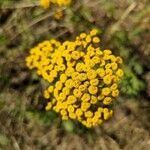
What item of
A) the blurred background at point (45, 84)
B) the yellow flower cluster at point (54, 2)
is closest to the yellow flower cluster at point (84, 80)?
the blurred background at point (45, 84)

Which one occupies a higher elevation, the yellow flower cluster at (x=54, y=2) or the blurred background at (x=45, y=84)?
the yellow flower cluster at (x=54, y=2)

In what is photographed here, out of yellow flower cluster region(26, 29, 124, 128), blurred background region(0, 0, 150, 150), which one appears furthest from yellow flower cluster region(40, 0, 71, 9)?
yellow flower cluster region(26, 29, 124, 128)

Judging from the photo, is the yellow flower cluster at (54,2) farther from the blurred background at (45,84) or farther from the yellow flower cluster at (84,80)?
the yellow flower cluster at (84,80)

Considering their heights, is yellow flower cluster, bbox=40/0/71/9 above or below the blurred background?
above

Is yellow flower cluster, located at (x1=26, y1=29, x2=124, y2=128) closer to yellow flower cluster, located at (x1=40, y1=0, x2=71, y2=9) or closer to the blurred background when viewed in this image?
the blurred background

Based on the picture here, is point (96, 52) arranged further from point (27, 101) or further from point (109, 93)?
point (27, 101)
